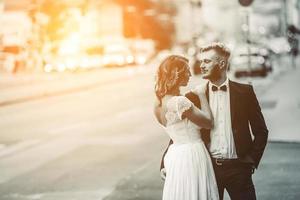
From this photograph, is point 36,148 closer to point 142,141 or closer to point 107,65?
point 142,141

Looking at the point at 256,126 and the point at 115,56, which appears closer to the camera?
the point at 256,126

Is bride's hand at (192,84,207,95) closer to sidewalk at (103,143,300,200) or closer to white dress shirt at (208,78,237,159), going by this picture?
white dress shirt at (208,78,237,159)

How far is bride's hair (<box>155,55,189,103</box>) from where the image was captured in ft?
15.3

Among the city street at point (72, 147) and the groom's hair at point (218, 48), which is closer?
the groom's hair at point (218, 48)

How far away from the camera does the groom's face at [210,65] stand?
4.70 m

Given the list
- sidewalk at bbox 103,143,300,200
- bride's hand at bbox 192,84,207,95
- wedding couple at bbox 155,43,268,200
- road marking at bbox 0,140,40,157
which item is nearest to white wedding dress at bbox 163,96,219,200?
wedding couple at bbox 155,43,268,200

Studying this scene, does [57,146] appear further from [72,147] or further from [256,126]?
[256,126]

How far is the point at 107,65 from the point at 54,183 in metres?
57.6

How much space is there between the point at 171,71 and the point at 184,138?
474 mm

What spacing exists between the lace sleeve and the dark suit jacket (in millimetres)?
197

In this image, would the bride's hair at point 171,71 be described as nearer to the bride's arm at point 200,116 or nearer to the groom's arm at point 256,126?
the bride's arm at point 200,116

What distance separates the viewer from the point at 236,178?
15.8 feet

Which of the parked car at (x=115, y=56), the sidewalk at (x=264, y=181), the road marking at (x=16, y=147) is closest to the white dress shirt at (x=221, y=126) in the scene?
the sidewalk at (x=264, y=181)

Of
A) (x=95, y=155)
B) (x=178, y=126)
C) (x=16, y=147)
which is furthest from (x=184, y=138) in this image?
(x=16, y=147)
